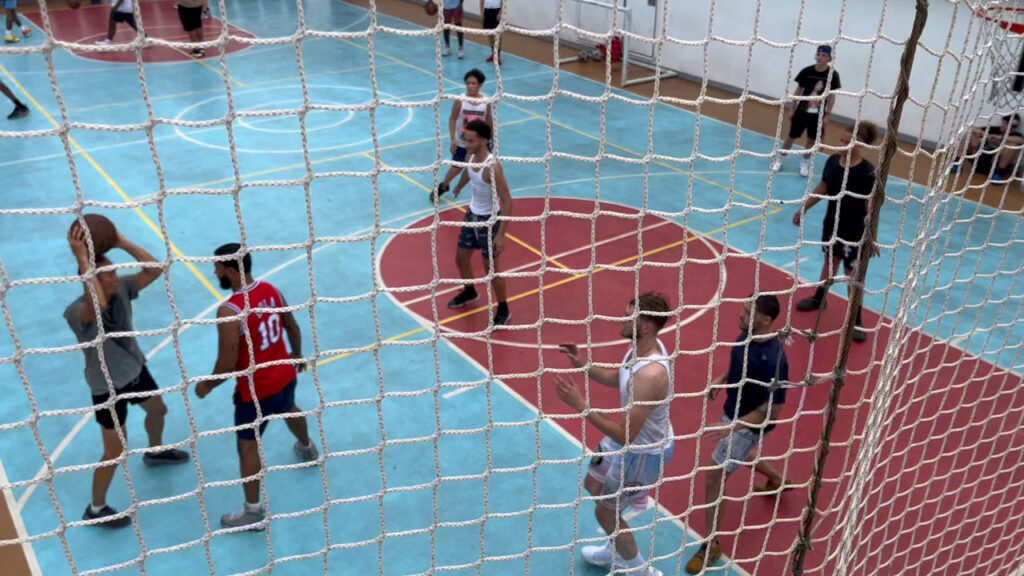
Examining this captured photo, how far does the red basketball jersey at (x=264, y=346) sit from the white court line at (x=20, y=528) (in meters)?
1.41

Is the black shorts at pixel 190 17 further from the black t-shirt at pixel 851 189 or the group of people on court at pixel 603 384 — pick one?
the black t-shirt at pixel 851 189

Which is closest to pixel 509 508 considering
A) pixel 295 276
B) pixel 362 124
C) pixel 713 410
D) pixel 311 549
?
pixel 311 549

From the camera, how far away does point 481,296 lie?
7.24 metres

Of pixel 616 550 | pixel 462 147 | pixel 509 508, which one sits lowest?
pixel 509 508

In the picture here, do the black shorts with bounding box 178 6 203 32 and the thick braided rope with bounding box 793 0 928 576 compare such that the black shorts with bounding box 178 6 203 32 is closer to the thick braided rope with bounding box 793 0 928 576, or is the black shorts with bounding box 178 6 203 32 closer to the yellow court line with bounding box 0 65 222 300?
the yellow court line with bounding box 0 65 222 300

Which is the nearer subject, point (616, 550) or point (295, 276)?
point (616, 550)

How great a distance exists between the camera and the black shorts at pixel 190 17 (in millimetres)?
14406

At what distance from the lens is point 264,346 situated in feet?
13.9

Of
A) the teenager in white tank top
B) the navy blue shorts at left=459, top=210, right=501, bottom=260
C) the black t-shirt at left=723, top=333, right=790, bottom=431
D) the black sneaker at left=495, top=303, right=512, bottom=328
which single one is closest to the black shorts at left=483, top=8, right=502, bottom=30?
the teenager in white tank top

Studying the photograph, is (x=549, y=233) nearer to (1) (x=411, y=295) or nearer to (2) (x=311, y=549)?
(1) (x=411, y=295)

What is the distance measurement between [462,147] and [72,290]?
393cm

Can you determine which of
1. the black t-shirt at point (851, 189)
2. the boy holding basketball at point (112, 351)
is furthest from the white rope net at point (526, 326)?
the black t-shirt at point (851, 189)

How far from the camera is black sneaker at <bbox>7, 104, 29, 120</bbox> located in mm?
11180

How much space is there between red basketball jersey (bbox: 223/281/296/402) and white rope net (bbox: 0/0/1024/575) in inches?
18.6
